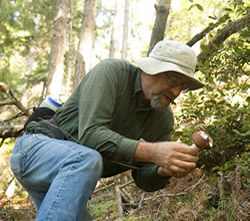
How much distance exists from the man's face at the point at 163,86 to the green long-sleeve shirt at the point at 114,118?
0.36 ft

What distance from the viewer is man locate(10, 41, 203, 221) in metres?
2.29

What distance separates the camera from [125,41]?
2733 centimetres

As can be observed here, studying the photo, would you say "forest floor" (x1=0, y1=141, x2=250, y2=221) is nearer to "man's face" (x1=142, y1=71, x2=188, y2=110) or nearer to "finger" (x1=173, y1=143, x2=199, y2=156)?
"finger" (x1=173, y1=143, x2=199, y2=156)

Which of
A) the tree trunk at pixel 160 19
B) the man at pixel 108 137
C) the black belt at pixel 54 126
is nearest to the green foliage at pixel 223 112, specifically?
the man at pixel 108 137

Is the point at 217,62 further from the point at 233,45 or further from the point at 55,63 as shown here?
the point at 55,63

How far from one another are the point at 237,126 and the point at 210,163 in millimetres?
764

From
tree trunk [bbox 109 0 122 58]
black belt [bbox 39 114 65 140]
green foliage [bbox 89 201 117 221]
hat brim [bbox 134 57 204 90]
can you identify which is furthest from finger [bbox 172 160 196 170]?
tree trunk [bbox 109 0 122 58]

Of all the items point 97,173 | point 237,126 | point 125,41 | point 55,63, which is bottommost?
point 125,41

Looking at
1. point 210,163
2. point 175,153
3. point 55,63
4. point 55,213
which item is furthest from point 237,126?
point 55,63

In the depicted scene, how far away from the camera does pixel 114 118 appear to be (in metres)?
3.06

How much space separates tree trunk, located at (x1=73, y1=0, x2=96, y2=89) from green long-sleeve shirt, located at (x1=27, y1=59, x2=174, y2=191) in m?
7.68

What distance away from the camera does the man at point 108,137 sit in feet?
7.53

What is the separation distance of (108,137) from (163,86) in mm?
712

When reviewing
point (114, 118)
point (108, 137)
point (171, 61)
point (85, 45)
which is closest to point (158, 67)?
point (171, 61)
